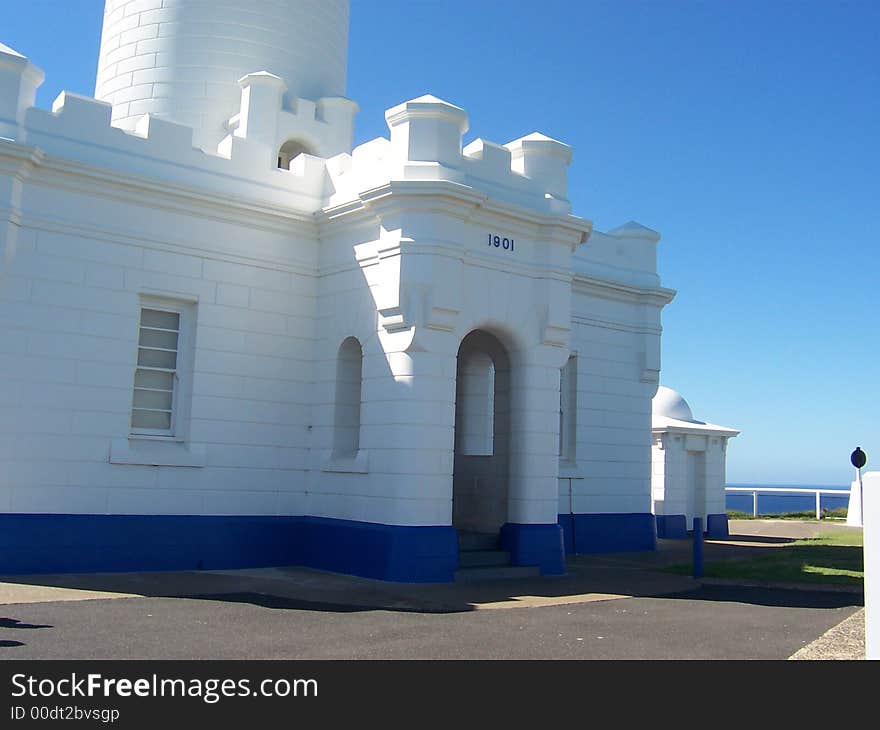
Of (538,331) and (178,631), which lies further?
(538,331)

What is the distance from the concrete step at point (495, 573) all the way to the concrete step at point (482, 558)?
5.4 inches

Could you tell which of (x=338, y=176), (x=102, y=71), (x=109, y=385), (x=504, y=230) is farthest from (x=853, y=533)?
(x=102, y=71)

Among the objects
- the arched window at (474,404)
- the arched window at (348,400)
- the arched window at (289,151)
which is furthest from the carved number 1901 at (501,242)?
the arched window at (289,151)

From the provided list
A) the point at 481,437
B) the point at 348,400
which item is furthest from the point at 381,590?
the point at 481,437

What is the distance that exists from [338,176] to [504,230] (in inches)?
114

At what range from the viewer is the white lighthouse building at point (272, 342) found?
472 inches

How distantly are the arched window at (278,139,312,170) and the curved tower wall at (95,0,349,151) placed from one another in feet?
3.47

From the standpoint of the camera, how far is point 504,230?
13398 mm

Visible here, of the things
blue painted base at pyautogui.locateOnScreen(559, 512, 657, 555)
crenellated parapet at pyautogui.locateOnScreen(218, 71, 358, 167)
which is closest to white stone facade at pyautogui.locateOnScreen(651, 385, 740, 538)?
blue painted base at pyautogui.locateOnScreen(559, 512, 657, 555)

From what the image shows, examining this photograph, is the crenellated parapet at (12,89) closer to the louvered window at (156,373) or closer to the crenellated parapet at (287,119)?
the louvered window at (156,373)

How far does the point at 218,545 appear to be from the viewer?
1313 centimetres

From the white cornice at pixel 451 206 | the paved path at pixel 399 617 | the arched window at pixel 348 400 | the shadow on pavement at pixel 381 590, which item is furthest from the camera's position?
the arched window at pixel 348 400

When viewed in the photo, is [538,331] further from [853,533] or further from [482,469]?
[853,533]

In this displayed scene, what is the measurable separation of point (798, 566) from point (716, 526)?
822 cm
